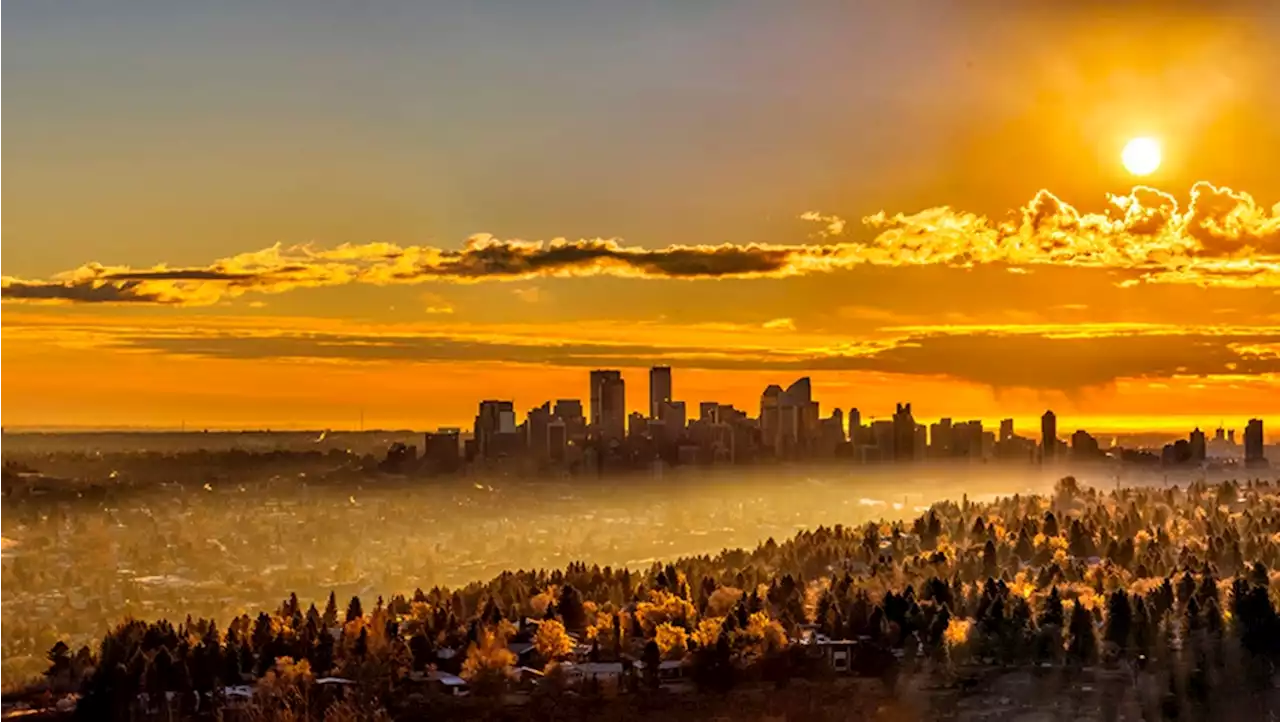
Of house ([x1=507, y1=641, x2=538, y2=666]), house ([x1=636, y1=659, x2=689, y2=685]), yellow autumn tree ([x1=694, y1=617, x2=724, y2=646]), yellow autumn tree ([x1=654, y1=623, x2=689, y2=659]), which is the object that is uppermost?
yellow autumn tree ([x1=694, y1=617, x2=724, y2=646])

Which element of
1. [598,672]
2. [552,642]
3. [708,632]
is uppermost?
[708,632]

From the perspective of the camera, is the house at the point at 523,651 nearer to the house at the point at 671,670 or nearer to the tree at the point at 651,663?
the house at the point at 671,670

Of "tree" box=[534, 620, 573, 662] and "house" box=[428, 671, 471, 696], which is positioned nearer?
"house" box=[428, 671, 471, 696]

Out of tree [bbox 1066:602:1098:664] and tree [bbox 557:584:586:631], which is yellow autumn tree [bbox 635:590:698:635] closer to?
tree [bbox 557:584:586:631]

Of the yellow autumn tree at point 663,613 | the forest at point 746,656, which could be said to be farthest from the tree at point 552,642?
the yellow autumn tree at point 663,613

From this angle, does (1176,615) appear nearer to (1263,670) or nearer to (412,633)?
(1263,670)

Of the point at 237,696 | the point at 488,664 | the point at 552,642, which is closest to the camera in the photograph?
the point at 237,696

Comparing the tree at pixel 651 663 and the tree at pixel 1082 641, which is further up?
the tree at pixel 1082 641

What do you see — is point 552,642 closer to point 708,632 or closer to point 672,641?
point 672,641

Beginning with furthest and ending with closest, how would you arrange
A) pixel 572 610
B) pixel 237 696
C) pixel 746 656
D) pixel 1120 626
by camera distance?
pixel 572 610 → pixel 746 656 → pixel 237 696 → pixel 1120 626

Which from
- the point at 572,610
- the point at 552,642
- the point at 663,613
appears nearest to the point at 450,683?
the point at 552,642

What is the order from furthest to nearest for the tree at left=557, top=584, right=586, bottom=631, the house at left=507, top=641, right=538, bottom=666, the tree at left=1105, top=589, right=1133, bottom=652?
the tree at left=557, top=584, right=586, bottom=631 → the house at left=507, top=641, right=538, bottom=666 → the tree at left=1105, top=589, right=1133, bottom=652

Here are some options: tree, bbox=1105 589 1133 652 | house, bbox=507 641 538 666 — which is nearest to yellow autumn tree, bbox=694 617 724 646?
house, bbox=507 641 538 666
